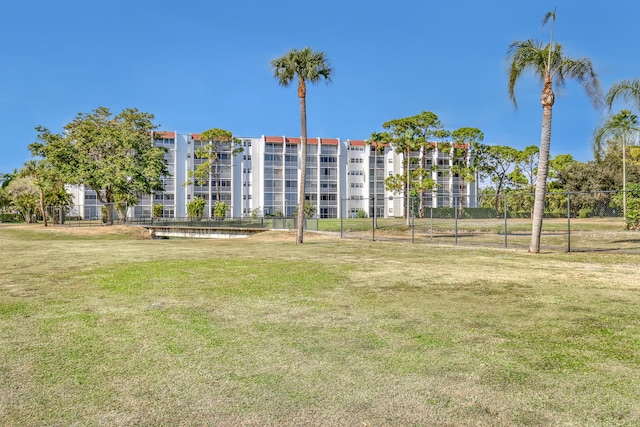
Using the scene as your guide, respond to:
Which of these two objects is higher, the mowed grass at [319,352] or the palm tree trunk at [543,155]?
the palm tree trunk at [543,155]

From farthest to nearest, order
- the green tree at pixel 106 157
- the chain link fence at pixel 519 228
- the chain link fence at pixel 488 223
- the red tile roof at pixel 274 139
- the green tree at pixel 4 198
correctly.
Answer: the red tile roof at pixel 274 139 < the green tree at pixel 4 198 < the green tree at pixel 106 157 < the chain link fence at pixel 488 223 < the chain link fence at pixel 519 228

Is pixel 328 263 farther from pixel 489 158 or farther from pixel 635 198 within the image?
pixel 489 158

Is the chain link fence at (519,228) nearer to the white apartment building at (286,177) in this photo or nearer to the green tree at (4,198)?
the white apartment building at (286,177)

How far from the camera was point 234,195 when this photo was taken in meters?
92.6

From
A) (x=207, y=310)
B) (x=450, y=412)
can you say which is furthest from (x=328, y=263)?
(x=450, y=412)

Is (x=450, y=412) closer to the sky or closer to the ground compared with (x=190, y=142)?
closer to the ground

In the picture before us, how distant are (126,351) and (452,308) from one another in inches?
197

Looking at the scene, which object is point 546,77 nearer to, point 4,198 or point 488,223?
point 488,223

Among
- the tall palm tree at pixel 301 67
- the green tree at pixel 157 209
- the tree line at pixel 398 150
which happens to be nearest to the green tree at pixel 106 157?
the tree line at pixel 398 150

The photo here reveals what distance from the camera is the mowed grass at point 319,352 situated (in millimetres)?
3746

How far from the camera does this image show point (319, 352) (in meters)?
5.19

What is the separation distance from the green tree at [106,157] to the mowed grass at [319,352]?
3787 centimetres

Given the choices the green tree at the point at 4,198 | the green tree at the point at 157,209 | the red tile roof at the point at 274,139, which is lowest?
the green tree at the point at 157,209

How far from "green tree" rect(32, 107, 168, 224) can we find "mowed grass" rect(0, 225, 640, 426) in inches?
1491
